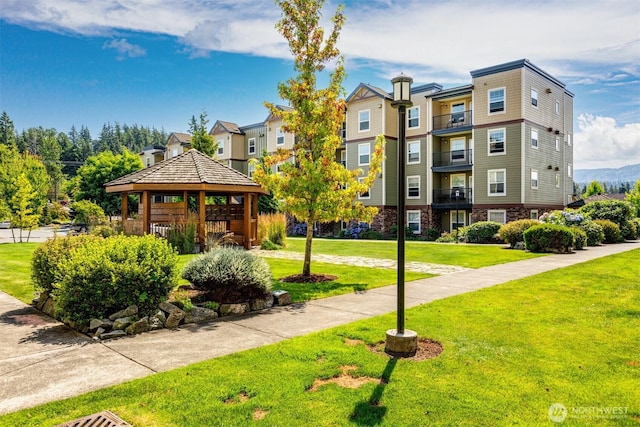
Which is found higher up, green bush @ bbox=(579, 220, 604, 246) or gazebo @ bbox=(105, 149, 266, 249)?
gazebo @ bbox=(105, 149, 266, 249)

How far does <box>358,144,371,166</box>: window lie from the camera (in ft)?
113

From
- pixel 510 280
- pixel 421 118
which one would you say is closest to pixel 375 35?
pixel 510 280

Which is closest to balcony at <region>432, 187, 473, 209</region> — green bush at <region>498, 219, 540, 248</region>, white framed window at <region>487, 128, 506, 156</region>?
white framed window at <region>487, 128, 506, 156</region>

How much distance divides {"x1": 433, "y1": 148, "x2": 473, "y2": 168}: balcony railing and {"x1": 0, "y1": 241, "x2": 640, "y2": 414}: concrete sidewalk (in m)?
24.0

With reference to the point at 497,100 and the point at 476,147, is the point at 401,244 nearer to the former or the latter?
the point at 476,147

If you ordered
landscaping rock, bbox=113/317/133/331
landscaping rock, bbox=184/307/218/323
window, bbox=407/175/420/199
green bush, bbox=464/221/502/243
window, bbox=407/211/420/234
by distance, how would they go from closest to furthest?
1. landscaping rock, bbox=113/317/133/331
2. landscaping rock, bbox=184/307/218/323
3. green bush, bbox=464/221/502/243
4. window, bbox=407/211/420/234
5. window, bbox=407/175/420/199

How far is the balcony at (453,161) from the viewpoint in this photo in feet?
101

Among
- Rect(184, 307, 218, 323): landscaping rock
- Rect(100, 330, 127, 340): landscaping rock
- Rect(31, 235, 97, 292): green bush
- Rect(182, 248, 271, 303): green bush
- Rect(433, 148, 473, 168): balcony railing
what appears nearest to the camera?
Rect(100, 330, 127, 340): landscaping rock

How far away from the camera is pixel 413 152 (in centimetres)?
3312

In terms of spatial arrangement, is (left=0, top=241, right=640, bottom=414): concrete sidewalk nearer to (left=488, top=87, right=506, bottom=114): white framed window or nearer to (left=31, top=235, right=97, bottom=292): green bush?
(left=31, top=235, right=97, bottom=292): green bush

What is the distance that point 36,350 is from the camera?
541 cm

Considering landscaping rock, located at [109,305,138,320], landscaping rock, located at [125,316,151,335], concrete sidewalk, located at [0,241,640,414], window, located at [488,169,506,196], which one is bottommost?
concrete sidewalk, located at [0,241,640,414]

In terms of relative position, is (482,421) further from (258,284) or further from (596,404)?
(258,284)

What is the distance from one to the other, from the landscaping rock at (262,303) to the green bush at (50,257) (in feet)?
10.6
